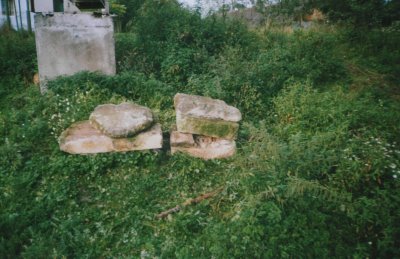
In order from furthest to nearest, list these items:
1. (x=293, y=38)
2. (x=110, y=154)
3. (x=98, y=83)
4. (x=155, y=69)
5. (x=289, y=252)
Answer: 1. (x=293, y=38)
2. (x=155, y=69)
3. (x=98, y=83)
4. (x=110, y=154)
5. (x=289, y=252)

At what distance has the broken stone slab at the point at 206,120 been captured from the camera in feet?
17.0

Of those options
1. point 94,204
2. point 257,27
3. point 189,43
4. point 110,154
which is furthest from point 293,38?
point 94,204

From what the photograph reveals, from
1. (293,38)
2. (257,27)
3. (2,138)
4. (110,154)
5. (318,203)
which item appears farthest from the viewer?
(257,27)

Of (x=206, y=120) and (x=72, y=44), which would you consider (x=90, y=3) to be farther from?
(x=206, y=120)

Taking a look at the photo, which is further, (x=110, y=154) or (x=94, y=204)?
(x=110, y=154)

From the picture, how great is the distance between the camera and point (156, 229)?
152 inches

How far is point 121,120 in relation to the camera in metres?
5.07

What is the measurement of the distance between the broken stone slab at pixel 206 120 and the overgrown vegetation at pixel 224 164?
0.42m

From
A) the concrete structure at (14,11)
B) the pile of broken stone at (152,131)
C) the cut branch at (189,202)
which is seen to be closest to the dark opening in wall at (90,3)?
the pile of broken stone at (152,131)

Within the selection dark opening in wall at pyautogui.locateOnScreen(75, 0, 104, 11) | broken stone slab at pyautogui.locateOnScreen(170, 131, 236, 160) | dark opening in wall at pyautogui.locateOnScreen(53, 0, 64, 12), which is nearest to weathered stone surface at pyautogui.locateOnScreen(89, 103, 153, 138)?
broken stone slab at pyautogui.locateOnScreen(170, 131, 236, 160)

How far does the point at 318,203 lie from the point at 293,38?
712 cm

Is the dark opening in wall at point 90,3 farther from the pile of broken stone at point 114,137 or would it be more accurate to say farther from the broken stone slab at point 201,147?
the broken stone slab at point 201,147

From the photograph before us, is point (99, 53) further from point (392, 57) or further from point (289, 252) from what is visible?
point (392, 57)

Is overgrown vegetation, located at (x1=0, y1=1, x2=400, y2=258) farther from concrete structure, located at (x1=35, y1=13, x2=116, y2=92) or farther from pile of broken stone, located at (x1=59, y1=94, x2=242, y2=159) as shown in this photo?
concrete structure, located at (x1=35, y1=13, x2=116, y2=92)
